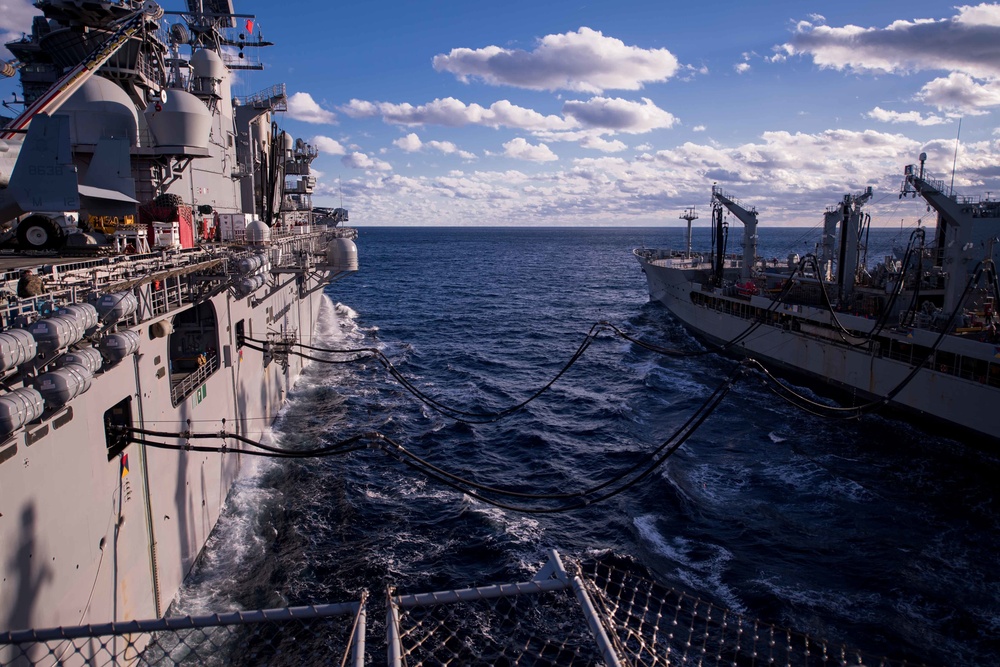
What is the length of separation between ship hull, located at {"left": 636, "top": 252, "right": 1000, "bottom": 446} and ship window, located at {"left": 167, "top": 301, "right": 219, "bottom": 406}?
25354mm

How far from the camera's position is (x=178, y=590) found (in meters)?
12.9

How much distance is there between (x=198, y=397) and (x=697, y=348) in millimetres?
37676

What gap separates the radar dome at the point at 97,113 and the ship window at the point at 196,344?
6.75 meters

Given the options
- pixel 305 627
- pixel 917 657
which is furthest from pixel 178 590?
pixel 917 657

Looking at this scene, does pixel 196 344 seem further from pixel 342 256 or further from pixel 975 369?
pixel 975 369

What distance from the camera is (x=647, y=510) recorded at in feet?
60.9

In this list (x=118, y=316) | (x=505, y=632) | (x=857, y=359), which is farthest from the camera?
(x=857, y=359)

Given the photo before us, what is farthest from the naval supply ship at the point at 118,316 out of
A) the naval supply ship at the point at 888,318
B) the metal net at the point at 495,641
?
the naval supply ship at the point at 888,318

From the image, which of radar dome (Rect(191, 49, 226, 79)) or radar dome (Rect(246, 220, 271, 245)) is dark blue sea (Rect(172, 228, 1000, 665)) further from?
radar dome (Rect(191, 49, 226, 79))

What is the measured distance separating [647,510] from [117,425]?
14334 mm

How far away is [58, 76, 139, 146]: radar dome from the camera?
1875cm

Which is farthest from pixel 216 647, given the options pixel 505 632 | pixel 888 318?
pixel 888 318

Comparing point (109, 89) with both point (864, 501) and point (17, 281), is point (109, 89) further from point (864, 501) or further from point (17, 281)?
point (864, 501)

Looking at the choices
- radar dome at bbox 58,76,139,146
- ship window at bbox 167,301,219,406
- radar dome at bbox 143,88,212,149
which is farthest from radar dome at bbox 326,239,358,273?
ship window at bbox 167,301,219,406
